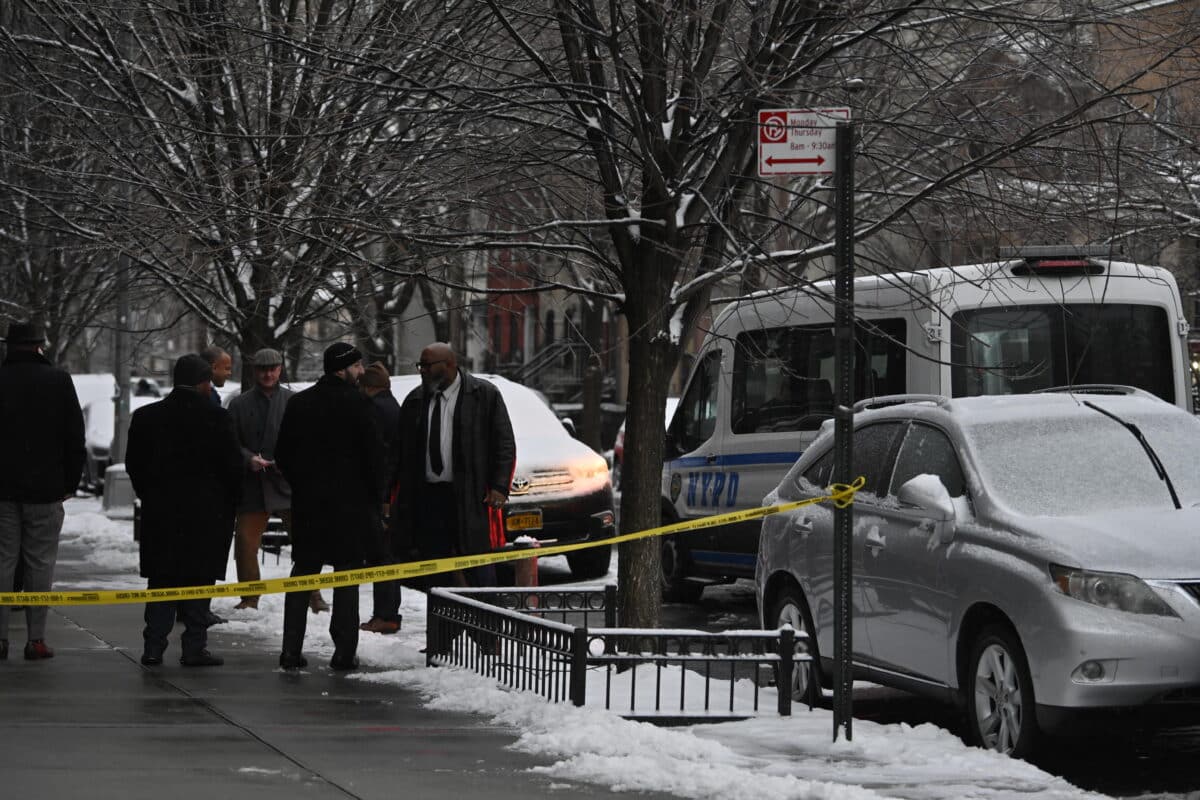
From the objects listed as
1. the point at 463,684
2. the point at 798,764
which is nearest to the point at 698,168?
the point at 463,684

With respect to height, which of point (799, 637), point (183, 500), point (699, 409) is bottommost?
point (799, 637)

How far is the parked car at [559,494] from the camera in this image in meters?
16.0

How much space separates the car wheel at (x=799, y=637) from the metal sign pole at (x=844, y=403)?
90 cm

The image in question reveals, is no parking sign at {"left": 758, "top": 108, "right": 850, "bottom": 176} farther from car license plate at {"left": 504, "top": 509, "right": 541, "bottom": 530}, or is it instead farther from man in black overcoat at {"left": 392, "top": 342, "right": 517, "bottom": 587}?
car license plate at {"left": 504, "top": 509, "right": 541, "bottom": 530}

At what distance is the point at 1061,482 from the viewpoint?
8664 mm

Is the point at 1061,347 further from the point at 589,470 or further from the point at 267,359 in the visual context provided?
the point at 267,359

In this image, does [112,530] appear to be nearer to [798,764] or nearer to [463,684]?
[463,684]

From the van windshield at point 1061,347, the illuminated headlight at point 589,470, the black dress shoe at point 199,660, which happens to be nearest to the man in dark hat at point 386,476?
the black dress shoe at point 199,660

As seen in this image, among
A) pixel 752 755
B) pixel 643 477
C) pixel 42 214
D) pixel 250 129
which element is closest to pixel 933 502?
pixel 752 755

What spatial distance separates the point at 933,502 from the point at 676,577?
7.40 meters

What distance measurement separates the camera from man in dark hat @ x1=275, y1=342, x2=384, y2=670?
1055 cm

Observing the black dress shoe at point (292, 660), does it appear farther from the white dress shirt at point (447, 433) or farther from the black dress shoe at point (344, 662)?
the white dress shirt at point (447, 433)

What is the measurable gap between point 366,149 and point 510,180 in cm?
95

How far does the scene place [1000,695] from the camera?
8039mm
